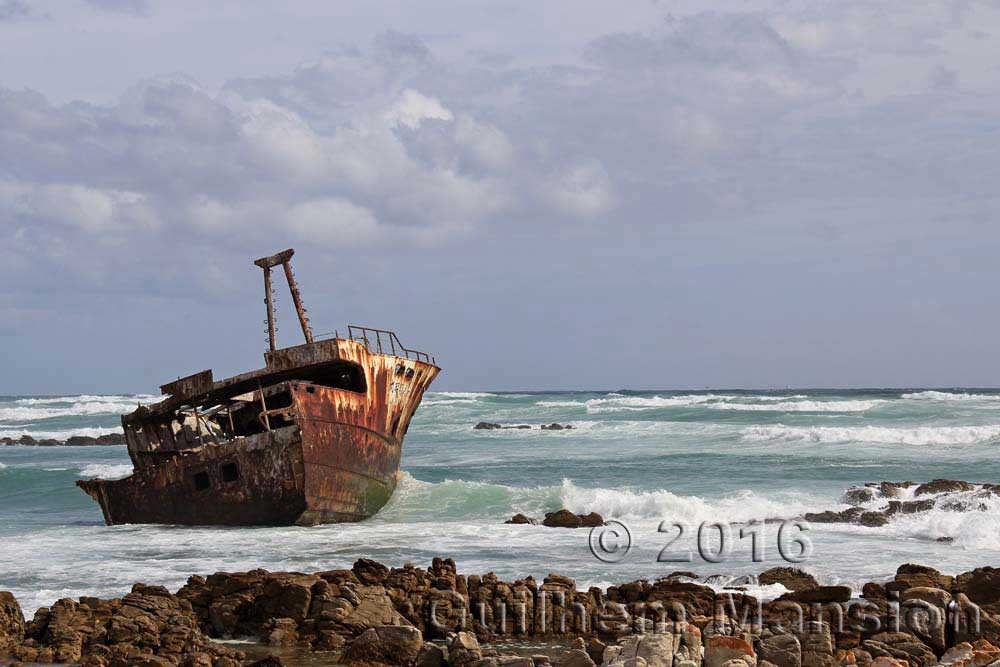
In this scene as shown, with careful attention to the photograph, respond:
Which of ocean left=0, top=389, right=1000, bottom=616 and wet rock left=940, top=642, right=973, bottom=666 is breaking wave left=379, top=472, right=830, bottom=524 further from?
wet rock left=940, top=642, right=973, bottom=666

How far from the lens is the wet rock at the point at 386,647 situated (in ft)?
28.5

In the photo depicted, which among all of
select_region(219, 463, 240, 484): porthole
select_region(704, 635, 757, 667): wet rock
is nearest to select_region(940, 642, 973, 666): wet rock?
select_region(704, 635, 757, 667): wet rock

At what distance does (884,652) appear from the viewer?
829 centimetres

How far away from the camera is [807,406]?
62.1m

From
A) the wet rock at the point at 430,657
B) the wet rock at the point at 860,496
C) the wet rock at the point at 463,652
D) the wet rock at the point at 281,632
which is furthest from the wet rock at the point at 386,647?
the wet rock at the point at 860,496

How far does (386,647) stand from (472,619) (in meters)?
1.49

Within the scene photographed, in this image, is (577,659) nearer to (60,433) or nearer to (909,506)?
(909,506)

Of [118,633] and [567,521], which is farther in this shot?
[567,521]

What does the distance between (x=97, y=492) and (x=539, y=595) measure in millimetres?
11649

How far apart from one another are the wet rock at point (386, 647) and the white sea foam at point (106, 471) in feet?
83.4

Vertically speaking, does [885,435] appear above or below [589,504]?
above

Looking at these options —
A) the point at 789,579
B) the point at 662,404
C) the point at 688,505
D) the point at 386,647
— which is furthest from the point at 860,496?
the point at 662,404

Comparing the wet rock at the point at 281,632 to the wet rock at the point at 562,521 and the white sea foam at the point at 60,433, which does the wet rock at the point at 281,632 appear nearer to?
the wet rock at the point at 562,521

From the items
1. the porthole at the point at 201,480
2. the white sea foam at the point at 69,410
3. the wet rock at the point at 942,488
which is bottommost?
the wet rock at the point at 942,488
